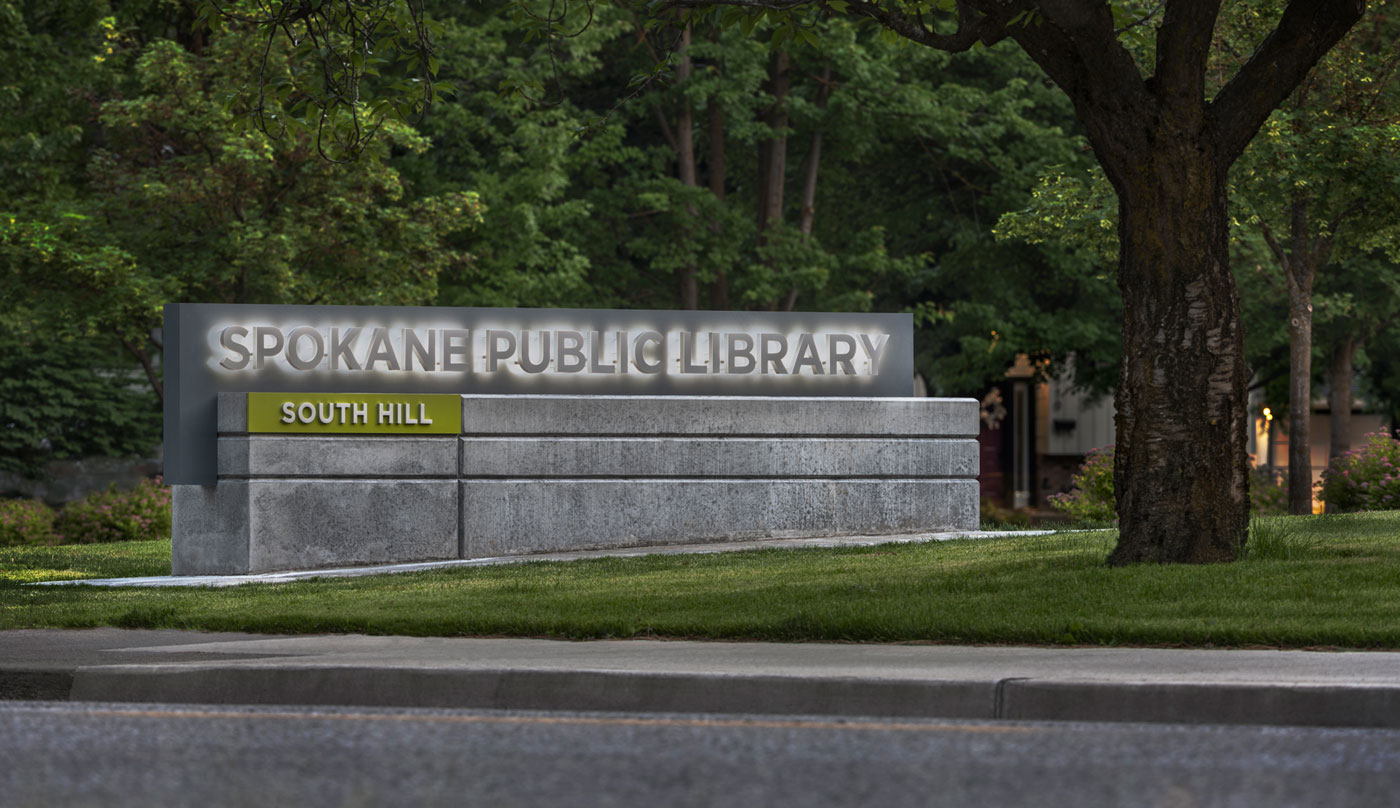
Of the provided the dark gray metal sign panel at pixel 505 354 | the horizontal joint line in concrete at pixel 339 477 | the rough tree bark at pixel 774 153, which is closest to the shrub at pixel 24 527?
the dark gray metal sign panel at pixel 505 354

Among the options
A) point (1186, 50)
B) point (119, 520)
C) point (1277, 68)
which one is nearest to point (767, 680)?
point (1186, 50)

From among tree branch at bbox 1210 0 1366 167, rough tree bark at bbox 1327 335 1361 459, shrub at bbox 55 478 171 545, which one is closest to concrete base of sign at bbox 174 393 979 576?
tree branch at bbox 1210 0 1366 167

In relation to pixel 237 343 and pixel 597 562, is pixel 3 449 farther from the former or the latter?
pixel 597 562

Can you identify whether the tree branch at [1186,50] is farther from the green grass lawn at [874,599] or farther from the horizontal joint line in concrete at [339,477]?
the horizontal joint line in concrete at [339,477]

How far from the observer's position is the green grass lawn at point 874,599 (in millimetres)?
11195

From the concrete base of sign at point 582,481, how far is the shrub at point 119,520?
8.16 meters

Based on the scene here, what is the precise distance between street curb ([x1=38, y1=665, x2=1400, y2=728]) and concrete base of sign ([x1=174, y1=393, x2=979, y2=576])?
9165 millimetres

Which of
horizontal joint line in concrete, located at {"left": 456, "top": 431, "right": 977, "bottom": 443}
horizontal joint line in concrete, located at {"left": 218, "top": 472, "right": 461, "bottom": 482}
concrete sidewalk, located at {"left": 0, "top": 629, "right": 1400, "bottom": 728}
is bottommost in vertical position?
concrete sidewalk, located at {"left": 0, "top": 629, "right": 1400, "bottom": 728}

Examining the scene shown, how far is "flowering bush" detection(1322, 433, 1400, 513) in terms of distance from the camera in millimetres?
24125

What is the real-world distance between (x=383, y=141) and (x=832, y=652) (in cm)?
1991

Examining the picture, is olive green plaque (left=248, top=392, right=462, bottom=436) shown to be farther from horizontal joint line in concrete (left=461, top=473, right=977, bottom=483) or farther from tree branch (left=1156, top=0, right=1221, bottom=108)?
tree branch (left=1156, top=0, right=1221, bottom=108)

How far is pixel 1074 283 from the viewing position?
38.1m

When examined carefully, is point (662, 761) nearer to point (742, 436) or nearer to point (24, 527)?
point (742, 436)

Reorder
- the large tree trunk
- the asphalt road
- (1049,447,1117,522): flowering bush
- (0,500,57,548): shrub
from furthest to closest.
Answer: (0,500,57,548): shrub < (1049,447,1117,522): flowering bush < the large tree trunk < the asphalt road
